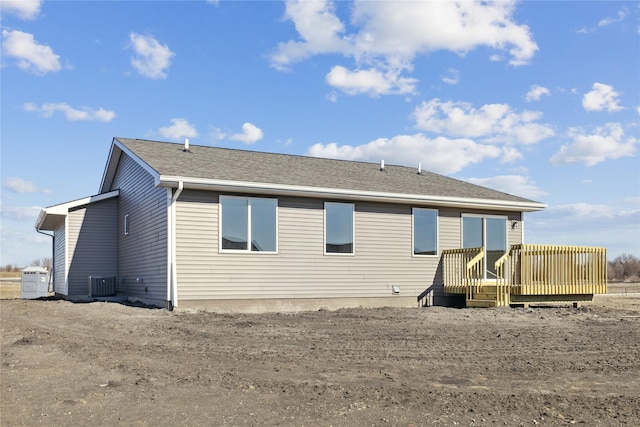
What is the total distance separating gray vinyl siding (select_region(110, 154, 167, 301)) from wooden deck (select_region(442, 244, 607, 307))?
293 inches

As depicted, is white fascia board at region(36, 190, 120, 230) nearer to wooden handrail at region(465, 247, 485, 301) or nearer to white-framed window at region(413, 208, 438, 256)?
white-framed window at region(413, 208, 438, 256)

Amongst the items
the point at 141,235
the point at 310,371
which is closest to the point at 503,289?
the point at 310,371

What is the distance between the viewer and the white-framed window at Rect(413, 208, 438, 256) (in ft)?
52.5

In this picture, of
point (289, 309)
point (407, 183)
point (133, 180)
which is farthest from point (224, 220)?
point (407, 183)

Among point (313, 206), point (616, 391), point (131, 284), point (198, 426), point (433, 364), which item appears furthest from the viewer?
point (131, 284)

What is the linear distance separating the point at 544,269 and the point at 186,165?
9.28 metres

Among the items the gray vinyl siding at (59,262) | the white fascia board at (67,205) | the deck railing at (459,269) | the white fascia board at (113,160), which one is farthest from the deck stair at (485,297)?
the gray vinyl siding at (59,262)

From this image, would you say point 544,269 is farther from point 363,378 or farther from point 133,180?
point 133,180

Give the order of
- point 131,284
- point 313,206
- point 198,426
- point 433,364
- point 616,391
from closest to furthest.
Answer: point 198,426
point 616,391
point 433,364
point 313,206
point 131,284

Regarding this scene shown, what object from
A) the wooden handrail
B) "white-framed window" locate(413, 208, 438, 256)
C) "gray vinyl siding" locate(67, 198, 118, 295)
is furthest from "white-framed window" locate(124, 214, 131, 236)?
the wooden handrail

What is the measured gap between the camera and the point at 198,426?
4.97m

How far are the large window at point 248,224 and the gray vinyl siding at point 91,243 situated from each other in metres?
5.75

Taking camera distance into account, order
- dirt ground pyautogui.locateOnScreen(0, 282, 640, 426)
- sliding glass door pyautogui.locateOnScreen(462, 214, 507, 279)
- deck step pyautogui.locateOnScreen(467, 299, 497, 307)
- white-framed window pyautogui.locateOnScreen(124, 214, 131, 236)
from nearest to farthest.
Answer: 1. dirt ground pyautogui.locateOnScreen(0, 282, 640, 426)
2. deck step pyautogui.locateOnScreen(467, 299, 497, 307)
3. white-framed window pyautogui.locateOnScreen(124, 214, 131, 236)
4. sliding glass door pyautogui.locateOnScreen(462, 214, 507, 279)

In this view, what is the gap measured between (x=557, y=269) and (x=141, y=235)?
1064cm
